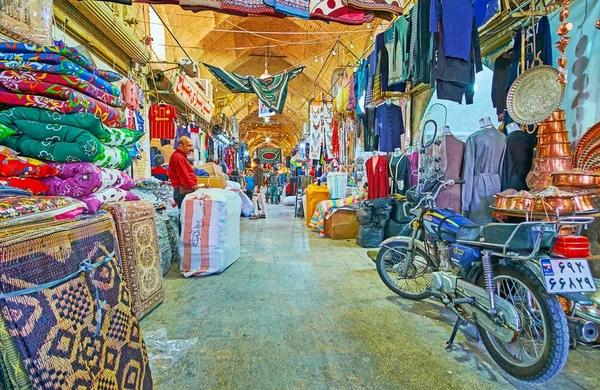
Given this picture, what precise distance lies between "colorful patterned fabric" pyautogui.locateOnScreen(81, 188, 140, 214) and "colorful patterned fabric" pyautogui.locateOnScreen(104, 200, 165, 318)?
0.06 m

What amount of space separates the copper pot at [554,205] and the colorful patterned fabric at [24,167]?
296 cm

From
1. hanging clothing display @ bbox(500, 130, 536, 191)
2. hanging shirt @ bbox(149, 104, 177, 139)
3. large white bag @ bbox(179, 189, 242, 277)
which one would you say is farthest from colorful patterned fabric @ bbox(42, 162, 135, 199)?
hanging shirt @ bbox(149, 104, 177, 139)

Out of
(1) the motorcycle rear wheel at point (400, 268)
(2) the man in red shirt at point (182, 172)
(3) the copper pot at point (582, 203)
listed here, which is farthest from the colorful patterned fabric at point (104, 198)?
(3) the copper pot at point (582, 203)

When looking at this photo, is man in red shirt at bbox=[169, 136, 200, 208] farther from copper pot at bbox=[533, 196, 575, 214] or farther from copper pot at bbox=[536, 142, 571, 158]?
copper pot at bbox=[536, 142, 571, 158]

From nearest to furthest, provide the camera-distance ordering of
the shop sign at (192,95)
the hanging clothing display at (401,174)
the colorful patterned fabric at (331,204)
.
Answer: the hanging clothing display at (401,174)
the colorful patterned fabric at (331,204)
the shop sign at (192,95)

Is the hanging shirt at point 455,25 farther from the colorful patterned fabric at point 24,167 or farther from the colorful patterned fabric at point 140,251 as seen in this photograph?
the colorful patterned fabric at point 24,167

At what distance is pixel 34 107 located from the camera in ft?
5.18

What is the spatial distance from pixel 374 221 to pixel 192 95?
17.0 feet

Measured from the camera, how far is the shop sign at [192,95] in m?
6.26

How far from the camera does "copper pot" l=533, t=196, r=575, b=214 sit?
6.05 ft

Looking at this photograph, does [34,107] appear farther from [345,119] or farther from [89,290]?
[345,119]

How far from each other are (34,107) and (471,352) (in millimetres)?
2973

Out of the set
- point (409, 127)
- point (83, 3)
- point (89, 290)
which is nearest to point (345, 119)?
point (409, 127)

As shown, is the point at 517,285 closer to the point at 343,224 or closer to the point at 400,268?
the point at 400,268
